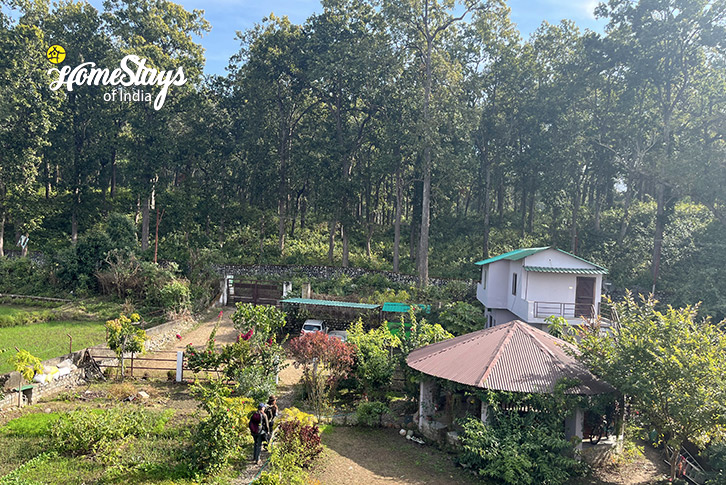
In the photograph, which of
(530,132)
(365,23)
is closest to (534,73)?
(530,132)

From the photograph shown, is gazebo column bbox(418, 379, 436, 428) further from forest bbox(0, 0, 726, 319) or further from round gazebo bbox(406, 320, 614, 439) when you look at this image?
forest bbox(0, 0, 726, 319)

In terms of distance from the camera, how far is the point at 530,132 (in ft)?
146

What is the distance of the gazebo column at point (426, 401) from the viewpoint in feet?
45.3

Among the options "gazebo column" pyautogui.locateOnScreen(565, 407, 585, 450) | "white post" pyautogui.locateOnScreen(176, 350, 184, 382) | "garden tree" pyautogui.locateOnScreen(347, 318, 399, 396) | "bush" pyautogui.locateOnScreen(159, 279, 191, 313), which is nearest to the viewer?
"gazebo column" pyautogui.locateOnScreen(565, 407, 585, 450)

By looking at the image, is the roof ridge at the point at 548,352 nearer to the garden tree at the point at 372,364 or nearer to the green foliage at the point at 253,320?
the garden tree at the point at 372,364

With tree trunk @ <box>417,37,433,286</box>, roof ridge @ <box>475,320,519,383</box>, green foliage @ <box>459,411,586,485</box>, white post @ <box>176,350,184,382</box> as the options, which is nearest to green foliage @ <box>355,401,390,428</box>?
green foliage @ <box>459,411,586,485</box>

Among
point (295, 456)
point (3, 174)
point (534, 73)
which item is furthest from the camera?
point (534, 73)

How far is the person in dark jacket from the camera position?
1088 centimetres

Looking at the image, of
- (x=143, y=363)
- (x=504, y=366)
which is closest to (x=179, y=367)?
(x=143, y=363)

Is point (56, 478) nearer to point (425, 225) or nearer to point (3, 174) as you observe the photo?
point (425, 225)

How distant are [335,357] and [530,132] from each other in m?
37.1

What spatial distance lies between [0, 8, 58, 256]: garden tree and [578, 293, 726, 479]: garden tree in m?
42.9

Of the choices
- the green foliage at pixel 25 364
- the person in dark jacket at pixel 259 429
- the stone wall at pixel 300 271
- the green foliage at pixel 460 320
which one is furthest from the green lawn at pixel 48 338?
the green foliage at pixel 460 320
